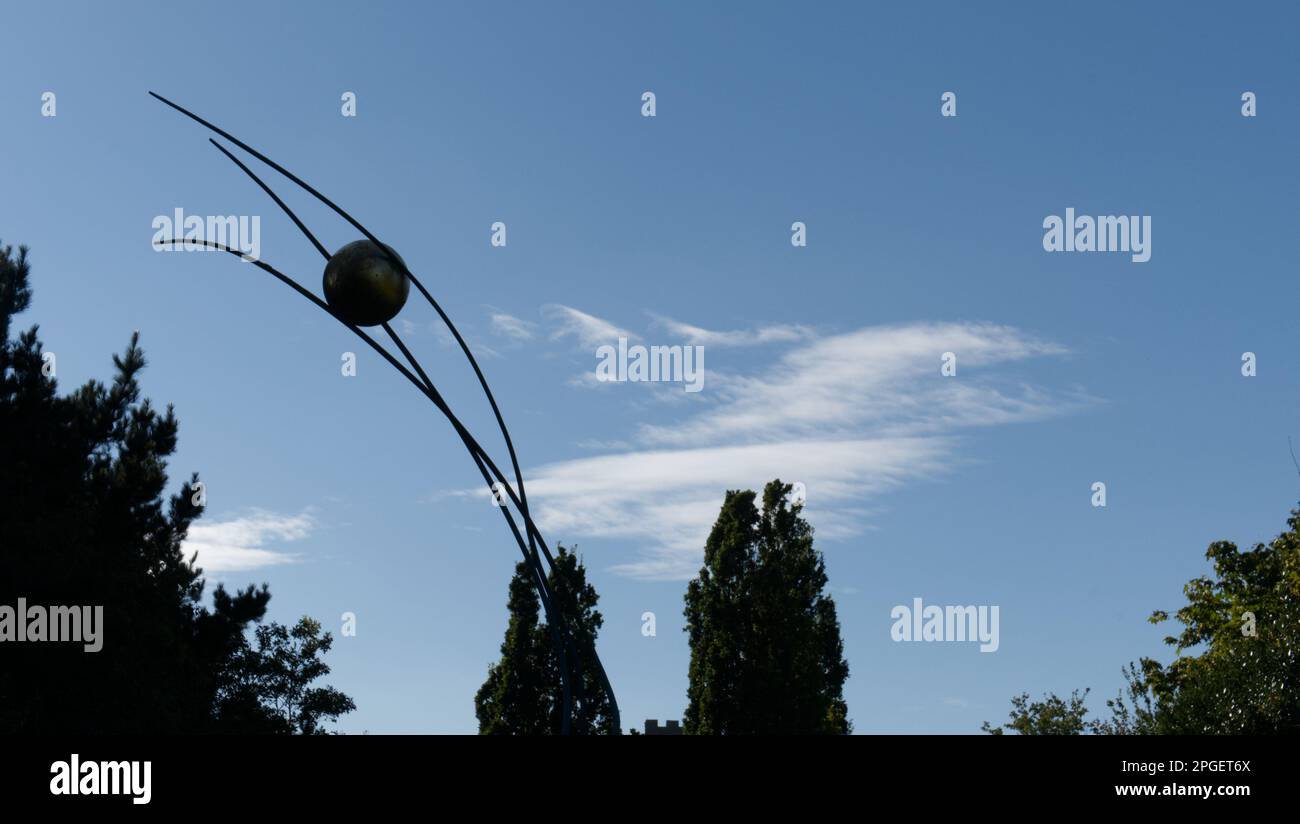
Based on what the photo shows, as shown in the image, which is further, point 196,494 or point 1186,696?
point 196,494

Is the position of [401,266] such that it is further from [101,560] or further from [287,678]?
[287,678]

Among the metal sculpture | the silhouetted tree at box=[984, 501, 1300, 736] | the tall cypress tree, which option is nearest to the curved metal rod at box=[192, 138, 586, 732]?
the metal sculpture

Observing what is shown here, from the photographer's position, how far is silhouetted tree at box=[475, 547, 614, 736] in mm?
38312

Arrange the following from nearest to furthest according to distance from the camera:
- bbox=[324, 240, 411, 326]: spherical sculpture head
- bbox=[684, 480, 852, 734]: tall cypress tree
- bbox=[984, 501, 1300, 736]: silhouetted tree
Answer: bbox=[324, 240, 411, 326]: spherical sculpture head < bbox=[984, 501, 1300, 736]: silhouetted tree < bbox=[684, 480, 852, 734]: tall cypress tree

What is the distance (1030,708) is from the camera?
59000 mm

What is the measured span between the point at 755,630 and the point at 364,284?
97.1ft

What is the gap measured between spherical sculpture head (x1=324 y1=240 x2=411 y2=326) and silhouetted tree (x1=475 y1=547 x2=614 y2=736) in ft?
91.5

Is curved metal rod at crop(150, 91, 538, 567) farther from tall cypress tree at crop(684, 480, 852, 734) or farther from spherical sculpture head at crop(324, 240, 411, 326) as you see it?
tall cypress tree at crop(684, 480, 852, 734)

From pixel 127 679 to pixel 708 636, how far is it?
58.4 feet

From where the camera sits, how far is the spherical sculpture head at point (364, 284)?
10086 mm
